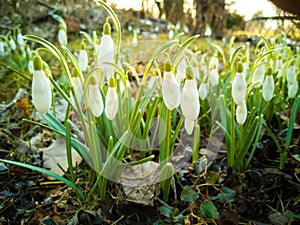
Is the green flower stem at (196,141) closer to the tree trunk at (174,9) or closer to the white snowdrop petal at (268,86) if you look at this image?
the white snowdrop petal at (268,86)

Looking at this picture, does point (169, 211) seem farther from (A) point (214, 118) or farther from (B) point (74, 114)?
(B) point (74, 114)

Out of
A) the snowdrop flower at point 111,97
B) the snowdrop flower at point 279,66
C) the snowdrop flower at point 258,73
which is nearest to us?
the snowdrop flower at point 111,97

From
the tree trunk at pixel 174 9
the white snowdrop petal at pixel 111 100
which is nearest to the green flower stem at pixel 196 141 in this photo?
the white snowdrop petal at pixel 111 100

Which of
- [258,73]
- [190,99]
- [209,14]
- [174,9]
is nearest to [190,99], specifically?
[190,99]

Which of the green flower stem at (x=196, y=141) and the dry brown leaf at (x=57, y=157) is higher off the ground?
the green flower stem at (x=196, y=141)

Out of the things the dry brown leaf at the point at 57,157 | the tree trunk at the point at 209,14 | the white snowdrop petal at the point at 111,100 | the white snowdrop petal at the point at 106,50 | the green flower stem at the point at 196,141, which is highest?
the tree trunk at the point at 209,14

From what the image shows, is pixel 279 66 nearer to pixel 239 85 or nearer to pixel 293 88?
pixel 293 88

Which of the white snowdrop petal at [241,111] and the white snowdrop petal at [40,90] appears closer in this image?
the white snowdrop petal at [40,90]

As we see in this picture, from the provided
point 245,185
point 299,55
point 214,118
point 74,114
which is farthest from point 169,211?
point 299,55
